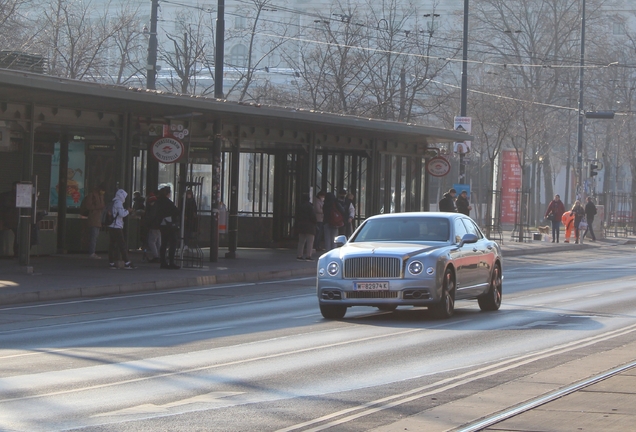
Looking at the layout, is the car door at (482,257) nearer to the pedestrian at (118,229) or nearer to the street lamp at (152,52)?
the pedestrian at (118,229)

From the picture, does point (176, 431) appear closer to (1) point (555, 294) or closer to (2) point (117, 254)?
(1) point (555, 294)

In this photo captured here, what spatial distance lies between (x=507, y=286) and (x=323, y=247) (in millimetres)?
12057

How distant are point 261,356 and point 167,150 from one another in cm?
1375

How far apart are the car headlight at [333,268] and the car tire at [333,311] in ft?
1.74

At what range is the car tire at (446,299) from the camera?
16141 mm

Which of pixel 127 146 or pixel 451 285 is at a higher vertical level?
pixel 127 146

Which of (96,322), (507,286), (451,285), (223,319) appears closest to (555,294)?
(507,286)

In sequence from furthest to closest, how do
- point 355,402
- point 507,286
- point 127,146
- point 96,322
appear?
point 127,146 → point 507,286 → point 96,322 → point 355,402

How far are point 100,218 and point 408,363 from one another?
57.4 feet

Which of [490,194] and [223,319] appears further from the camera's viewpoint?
[490,194]

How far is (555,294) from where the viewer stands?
848 inches

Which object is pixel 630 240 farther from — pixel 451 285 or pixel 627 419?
Result: pixel 627 419

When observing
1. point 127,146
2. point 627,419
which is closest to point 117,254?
point 127,146

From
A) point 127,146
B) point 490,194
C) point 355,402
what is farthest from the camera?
point 490,194
